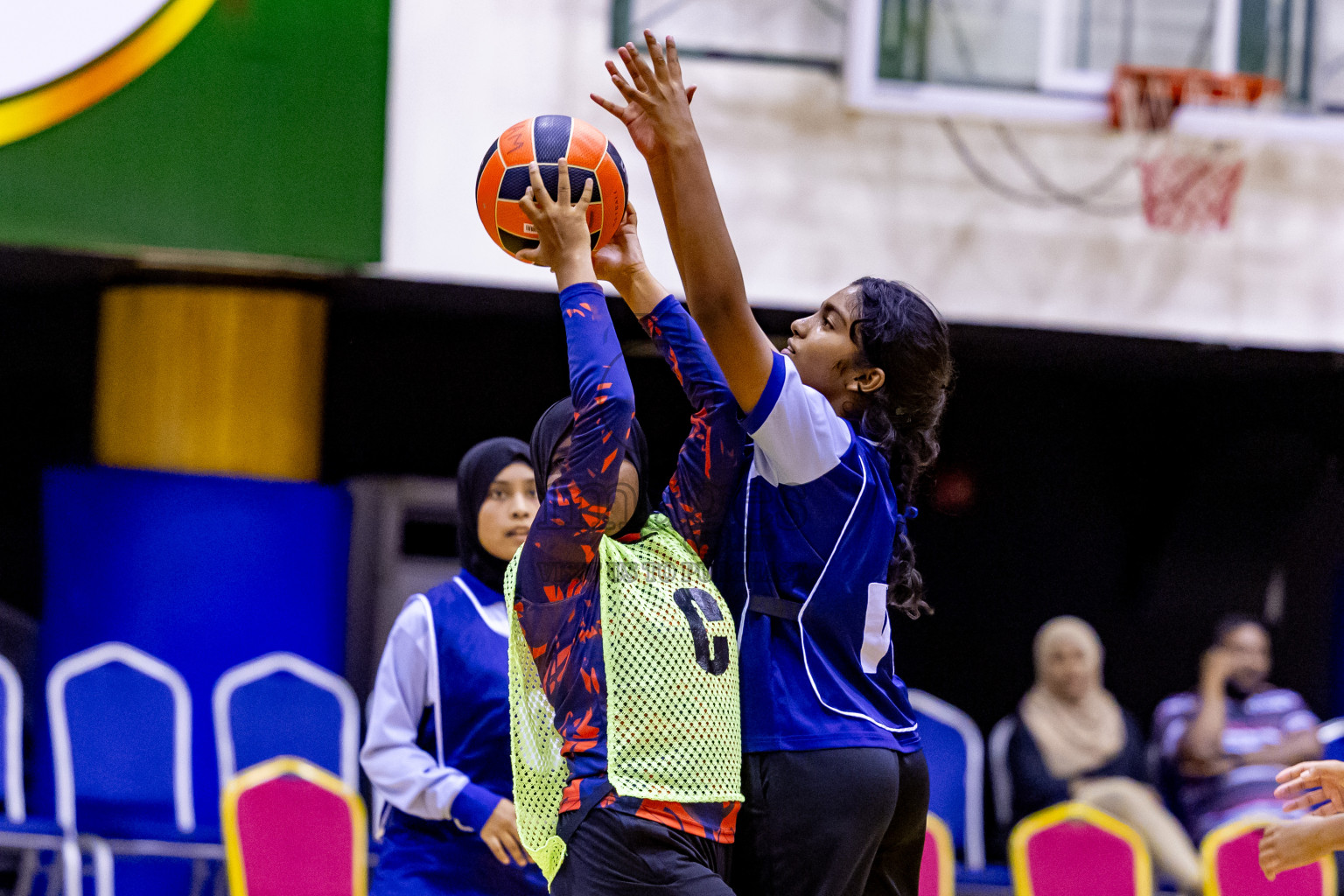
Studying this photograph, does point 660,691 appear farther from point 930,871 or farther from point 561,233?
point 930,871

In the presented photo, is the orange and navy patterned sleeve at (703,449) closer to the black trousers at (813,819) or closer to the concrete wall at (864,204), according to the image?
the black trousers at (813,819)

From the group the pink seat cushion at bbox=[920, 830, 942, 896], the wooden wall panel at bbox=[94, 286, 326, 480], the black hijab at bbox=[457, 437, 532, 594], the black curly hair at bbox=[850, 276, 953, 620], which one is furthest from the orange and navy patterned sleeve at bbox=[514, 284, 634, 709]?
the wooden wall panel at bbox=[94, 286, 326, 480]

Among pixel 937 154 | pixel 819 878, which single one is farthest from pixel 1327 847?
pixel 937 154

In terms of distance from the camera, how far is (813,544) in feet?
7.86

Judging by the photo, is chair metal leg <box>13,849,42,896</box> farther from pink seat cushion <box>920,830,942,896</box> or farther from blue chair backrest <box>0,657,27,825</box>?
pink seat cushion <box>920,830,942,896</box>

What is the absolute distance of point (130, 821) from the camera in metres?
6.20

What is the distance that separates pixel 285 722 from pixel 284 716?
3 cm

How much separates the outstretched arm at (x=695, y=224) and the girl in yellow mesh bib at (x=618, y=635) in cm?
15

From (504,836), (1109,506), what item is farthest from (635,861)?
(1109,506)

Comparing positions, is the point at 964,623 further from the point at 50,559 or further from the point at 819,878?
the point at 819,878

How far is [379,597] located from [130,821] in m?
1.90

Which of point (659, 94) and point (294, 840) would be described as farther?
point (294, 840)

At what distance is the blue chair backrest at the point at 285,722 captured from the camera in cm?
642

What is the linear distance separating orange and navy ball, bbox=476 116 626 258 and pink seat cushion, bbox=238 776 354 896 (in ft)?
10.1
